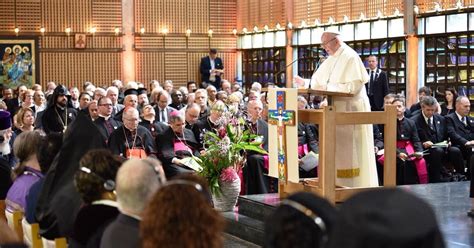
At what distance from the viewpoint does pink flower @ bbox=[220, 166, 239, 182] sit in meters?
9.23

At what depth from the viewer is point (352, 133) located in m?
8.38

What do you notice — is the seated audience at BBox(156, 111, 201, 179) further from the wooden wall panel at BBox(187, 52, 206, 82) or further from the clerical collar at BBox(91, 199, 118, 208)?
the wooden wall panel at BBox(187, 52, 206, 82)

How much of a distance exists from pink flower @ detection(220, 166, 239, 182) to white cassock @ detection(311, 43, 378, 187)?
1345 mm

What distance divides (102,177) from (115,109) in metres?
11.0

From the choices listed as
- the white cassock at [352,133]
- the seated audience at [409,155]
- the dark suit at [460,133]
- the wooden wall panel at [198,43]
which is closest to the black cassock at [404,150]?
the seated audience at [409,155]

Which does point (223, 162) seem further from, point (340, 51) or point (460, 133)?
point (460, 133)

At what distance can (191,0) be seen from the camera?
79.6 ft

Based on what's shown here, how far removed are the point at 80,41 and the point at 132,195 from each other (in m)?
20.0

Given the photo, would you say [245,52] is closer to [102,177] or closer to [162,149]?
[162,149]

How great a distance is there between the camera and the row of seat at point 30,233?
5.30 meters

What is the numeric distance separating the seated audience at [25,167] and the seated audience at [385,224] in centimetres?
413

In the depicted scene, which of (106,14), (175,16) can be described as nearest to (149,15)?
(175,16)

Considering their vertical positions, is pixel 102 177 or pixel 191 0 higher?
pixel 191 0

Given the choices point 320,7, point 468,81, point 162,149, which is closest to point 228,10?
point 320,7
